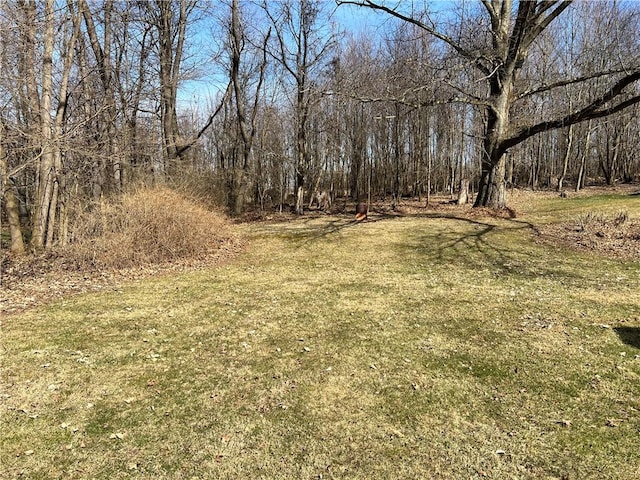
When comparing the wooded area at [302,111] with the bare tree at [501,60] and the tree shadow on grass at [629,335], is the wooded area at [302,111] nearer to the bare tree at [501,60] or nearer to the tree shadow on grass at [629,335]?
the bare tree at [501,60]

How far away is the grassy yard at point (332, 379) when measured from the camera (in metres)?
2.73

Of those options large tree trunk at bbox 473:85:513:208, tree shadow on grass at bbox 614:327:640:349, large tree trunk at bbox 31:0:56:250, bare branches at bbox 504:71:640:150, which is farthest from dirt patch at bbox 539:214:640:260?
large tree trunk at bbox 31:0:56:250

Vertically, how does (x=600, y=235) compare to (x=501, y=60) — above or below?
below

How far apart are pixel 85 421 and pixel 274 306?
299cm

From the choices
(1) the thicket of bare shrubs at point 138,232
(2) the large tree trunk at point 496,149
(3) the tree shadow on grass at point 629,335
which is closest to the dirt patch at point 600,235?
(2) the large tree trunk at point 496,149

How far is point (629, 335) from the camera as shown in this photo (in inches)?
177

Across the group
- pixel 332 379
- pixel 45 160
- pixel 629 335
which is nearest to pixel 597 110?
pixel 629 335

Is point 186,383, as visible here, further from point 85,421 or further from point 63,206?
point 63,206

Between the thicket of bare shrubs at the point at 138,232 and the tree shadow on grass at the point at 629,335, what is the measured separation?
7.52 metres

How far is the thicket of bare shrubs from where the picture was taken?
25.7 feet

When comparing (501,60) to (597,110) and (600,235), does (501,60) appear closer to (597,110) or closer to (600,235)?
(597,110)

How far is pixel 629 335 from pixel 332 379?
3472 millimetres

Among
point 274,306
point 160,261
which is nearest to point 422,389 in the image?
point 274,306

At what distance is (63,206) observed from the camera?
8.91 m
